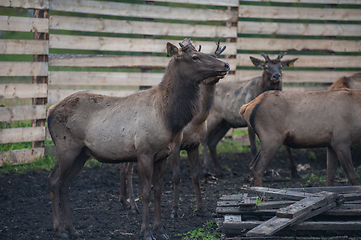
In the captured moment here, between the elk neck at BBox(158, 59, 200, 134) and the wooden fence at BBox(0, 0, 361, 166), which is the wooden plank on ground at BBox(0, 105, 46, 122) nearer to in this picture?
the wooden fence at BBox(0, 0, 361, 166)

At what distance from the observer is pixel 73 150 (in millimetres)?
5586

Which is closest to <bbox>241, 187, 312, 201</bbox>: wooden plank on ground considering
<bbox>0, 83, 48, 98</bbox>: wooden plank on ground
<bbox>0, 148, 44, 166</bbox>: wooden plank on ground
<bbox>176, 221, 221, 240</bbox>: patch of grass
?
<bbox>176, 221, 221, 240</bbox>: patch of grass

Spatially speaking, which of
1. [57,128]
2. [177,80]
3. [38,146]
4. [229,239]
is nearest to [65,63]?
[38,146]

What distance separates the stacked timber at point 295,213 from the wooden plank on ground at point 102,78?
5.27m

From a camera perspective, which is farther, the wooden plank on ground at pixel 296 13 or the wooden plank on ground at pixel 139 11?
the wooden plank on ground at pixel 296 13

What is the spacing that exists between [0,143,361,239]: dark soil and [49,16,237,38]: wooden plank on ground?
338 centimetres

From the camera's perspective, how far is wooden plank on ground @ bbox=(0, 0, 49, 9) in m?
8.22

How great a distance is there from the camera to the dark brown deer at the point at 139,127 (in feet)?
17.3

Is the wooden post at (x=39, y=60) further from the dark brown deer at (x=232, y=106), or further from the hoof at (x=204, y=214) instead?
the hoof at (x=204, y=214)

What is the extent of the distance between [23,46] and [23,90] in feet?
3.13

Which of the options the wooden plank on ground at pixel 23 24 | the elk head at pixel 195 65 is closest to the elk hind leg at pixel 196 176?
the elk head at pixel 195 65

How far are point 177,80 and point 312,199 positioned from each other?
2335 mm

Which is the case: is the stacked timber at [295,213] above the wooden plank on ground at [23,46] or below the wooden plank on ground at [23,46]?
below

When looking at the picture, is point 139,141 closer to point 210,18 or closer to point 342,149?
point 342,149
